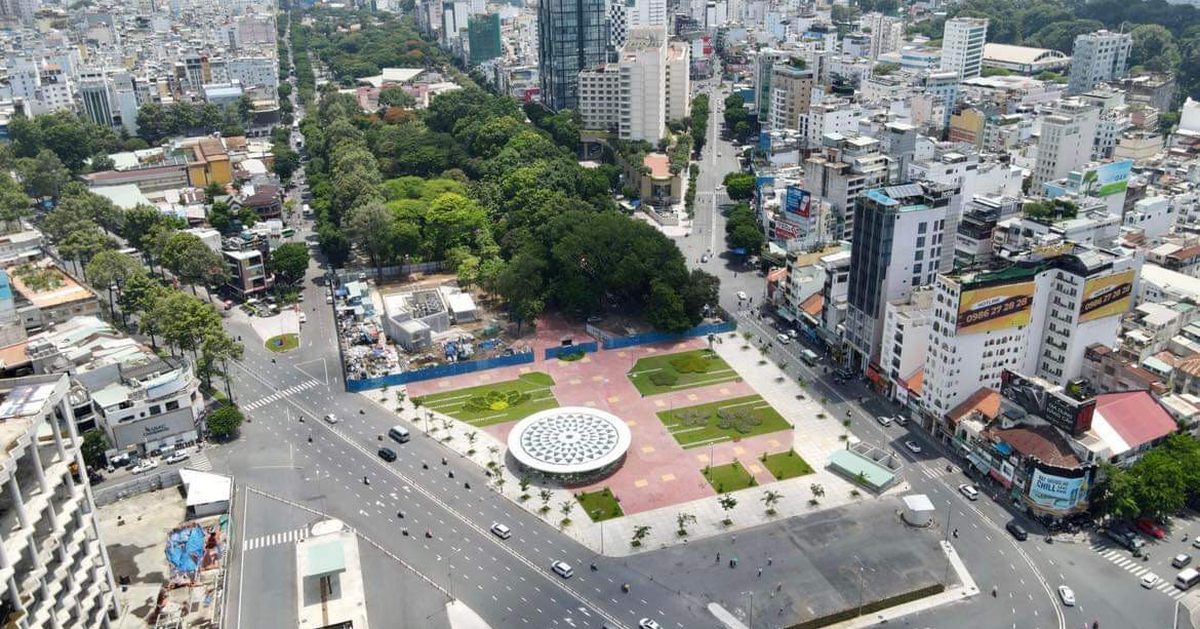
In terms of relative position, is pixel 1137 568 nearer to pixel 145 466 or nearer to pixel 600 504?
pixel 600 504

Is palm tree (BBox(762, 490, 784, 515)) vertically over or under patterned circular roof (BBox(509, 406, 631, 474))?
under

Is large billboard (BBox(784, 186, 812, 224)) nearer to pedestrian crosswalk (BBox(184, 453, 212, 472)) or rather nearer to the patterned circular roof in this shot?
the patterned circular roof

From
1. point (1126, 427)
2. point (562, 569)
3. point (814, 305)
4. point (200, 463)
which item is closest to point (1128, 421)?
point (1126, 427)

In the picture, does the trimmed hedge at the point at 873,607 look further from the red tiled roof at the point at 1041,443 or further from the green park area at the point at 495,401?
the green park area at the point at 495,401

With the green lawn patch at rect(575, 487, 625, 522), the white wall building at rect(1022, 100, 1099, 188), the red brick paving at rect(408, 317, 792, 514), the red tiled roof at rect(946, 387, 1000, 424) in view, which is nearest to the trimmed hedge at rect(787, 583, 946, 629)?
the red brick paving at rect(408, 317, 792, 514)

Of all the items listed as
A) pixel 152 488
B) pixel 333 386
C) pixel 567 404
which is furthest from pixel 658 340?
pixel 152 488
